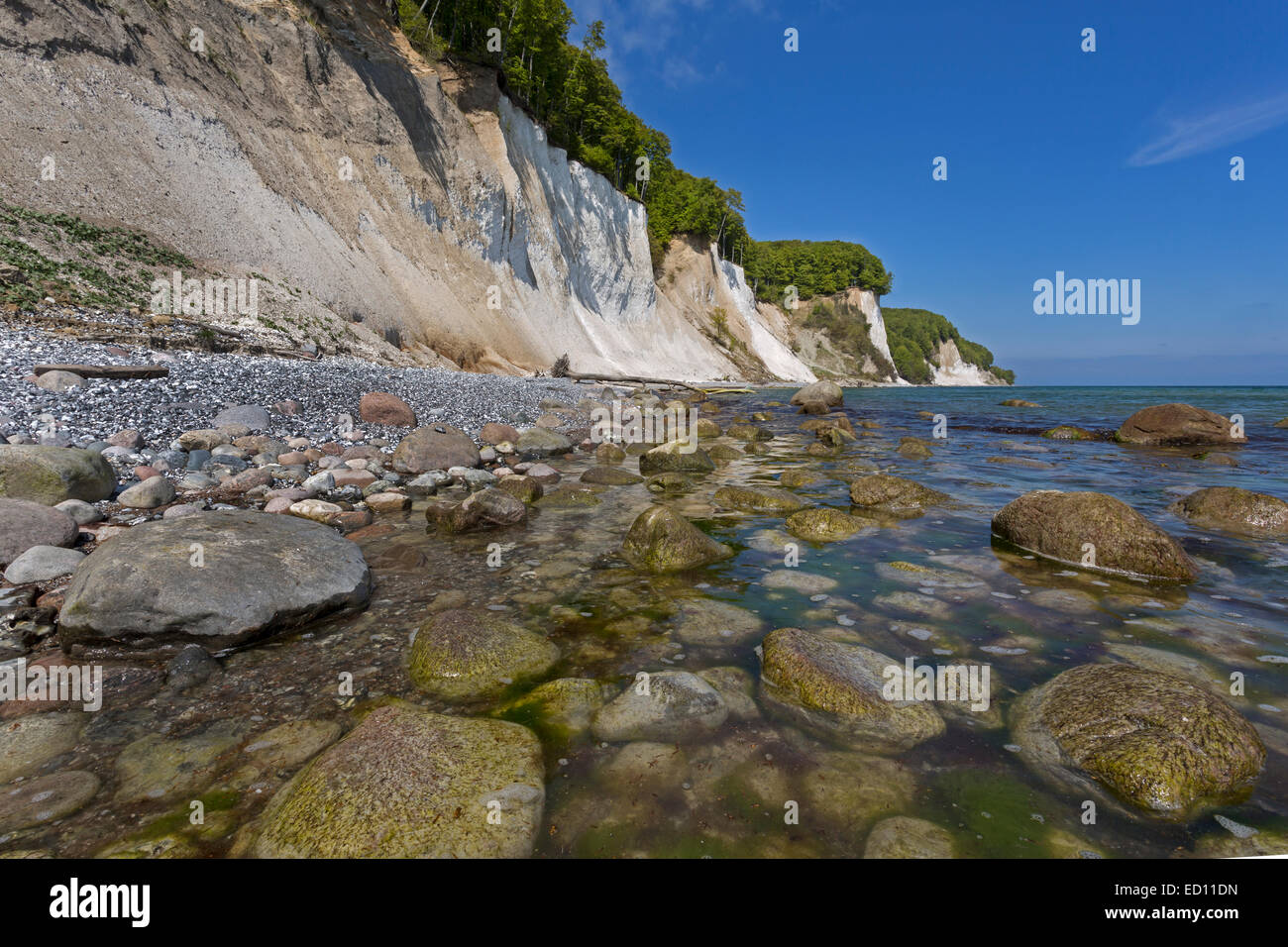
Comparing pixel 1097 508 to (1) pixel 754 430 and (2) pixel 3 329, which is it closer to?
(1) pixel 754 430

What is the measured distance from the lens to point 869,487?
30.6 ft

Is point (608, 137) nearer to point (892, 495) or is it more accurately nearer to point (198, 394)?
point (198, 394)

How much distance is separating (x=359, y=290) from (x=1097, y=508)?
24.9 metres

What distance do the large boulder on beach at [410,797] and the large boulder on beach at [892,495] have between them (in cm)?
745

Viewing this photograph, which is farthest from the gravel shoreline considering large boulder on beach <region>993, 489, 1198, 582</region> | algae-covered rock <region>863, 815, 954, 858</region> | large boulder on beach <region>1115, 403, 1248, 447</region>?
large boulder on beach <region>1115, 403, 1248, 447</region>

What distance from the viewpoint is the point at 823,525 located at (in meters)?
7.53

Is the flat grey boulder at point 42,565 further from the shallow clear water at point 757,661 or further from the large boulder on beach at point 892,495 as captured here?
the large boulder on beach at point 892,495

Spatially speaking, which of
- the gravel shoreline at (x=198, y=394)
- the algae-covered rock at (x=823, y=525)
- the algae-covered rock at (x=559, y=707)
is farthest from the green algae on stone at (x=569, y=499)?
the algae-covered rock at (x=559, y=707)

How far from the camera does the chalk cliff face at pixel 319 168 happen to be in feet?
57.1

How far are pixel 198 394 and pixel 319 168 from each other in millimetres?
19343

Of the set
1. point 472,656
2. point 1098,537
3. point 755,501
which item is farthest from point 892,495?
point 472,656

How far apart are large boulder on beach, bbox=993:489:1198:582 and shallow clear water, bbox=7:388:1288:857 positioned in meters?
0.27

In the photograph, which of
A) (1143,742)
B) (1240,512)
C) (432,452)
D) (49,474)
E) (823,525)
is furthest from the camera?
(432,452)

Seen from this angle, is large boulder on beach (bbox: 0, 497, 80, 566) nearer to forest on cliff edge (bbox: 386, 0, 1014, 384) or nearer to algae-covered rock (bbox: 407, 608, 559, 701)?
algae-covered rock (bbox: 407, 608, 559, 701)
